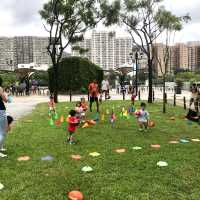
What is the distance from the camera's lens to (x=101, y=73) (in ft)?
136

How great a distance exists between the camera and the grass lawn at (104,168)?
5.68 meters

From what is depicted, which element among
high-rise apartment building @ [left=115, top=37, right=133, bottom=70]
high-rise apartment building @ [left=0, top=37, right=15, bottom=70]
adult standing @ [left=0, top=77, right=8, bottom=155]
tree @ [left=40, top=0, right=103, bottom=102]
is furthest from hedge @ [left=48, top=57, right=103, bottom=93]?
high-rise apartment building @ [left=115, top=37, right=133, bottom=70]

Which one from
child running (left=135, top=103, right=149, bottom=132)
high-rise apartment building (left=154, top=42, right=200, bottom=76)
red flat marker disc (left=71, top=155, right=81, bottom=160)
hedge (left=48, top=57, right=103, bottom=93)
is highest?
high-rise apartment building (left=154, top=42, right=200, bottom=76)

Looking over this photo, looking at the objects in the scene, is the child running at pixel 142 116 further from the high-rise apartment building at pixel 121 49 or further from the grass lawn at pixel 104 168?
the high-rise apartment building at pixel 121 49

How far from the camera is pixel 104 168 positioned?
23.2 feet

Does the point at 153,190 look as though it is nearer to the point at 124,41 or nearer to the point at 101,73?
the point at 101,73

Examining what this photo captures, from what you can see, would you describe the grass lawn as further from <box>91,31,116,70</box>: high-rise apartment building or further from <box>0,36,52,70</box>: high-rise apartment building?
<box>91,31,116,70</box>: high-rise apartment building

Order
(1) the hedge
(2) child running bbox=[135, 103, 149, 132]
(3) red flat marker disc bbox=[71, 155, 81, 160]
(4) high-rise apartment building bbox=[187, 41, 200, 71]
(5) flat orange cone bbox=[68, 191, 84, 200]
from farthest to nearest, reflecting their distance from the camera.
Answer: (4) high-rise apartment building bbox=[187, 41, 200, 71] < (1) the hedge < (2) child running bbox=[135, 103, 149, 132] < (3) red flat marker disc bbox=[71, 155, 81, 160] < (5) flat orange cone bbox=[68, 191, 84, 200]

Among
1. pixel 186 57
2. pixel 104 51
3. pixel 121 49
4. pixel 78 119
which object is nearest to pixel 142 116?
pixel 78 119

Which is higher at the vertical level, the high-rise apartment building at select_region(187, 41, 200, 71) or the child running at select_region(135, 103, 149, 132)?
the high-rise apartment building at select_region(187, 41, 200, 71)

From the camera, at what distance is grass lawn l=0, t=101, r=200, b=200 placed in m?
5.68

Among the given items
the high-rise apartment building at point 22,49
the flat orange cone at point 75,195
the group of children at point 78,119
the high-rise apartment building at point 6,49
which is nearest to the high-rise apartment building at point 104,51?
the high-rise apartment building at point 22,49

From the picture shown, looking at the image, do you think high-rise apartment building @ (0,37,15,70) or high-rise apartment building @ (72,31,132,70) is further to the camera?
high-rise apartment building @ (72,31,132,70)

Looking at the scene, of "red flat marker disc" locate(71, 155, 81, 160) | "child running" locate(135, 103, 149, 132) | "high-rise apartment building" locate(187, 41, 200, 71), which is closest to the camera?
"red flat marker disc" locate(71, 155, 81, 160)
